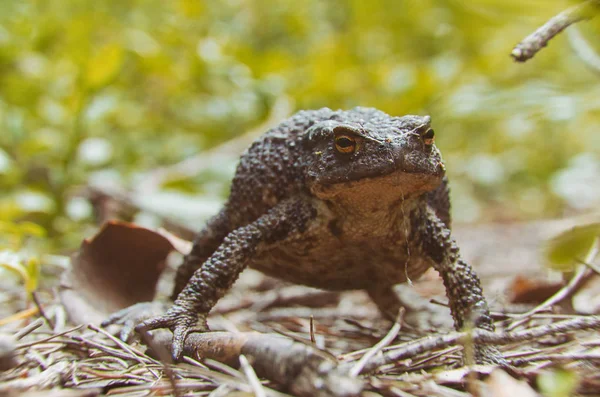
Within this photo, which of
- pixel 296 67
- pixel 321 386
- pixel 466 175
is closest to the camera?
pixel 321 386

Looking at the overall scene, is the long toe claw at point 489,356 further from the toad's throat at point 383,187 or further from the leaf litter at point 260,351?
the toad's throat at point 383,187

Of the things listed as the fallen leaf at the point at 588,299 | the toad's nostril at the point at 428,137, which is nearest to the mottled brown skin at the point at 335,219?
the toad's nostril at the point at 428,137

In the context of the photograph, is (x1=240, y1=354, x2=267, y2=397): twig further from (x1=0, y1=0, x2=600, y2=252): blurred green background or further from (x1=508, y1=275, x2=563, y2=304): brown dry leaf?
(x1=508, y1=275, x2=563, y2=304): brown dry leaf

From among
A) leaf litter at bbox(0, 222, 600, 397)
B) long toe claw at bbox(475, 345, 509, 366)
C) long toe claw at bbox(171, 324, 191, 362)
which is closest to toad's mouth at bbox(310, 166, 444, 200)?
leaf litter at bbox(0, 222, 600, 397)

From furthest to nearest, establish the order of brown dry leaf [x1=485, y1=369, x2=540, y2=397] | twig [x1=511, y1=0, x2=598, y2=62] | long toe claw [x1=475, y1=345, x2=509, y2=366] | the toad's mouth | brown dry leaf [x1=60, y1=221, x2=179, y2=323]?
brown dry leaf [x1=60, y1=221, x2=179, y2=323]
the toad's mouth
long toe claw [x1=475, y1=345, x2=509, y2=366]
twig [x1=511, y1=0, x2=598, y2=62]
brown dry leaf [x1=485, y1=369, x2=540, y2=397]

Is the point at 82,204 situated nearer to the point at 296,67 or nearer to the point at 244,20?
the point at 296,67

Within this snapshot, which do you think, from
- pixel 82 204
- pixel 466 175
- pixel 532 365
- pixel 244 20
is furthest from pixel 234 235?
pixel 244 20

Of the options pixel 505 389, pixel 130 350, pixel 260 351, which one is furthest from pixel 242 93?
pixel 505 389
